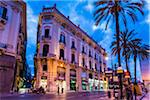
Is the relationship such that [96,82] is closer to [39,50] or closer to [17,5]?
[39,50]

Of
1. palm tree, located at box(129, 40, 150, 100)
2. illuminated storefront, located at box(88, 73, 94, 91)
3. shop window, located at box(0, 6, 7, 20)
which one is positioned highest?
shop window, located at box(0, 6, 7, 20)

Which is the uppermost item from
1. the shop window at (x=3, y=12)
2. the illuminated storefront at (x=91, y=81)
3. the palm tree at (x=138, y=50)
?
the shop window at (x=3, y=12)

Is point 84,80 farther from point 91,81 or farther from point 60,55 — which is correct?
point 60,55

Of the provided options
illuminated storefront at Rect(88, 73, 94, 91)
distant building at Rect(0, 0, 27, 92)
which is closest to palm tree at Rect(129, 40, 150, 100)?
distant building at Rect(0, 0, 27, 92)

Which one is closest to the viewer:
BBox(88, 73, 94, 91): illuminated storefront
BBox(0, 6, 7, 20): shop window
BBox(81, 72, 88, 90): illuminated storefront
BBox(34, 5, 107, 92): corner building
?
BBox(0, 6, 7, 20): shop window

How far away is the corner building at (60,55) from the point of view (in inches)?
1436

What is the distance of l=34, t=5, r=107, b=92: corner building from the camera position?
120 feet

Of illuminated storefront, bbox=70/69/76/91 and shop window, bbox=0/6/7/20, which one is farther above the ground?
shop window, bbox=0/6/7/20

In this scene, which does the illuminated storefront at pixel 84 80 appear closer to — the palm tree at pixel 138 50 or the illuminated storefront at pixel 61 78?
the illuminated storefront at pixel 61 78

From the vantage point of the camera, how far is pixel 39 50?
37.9 m

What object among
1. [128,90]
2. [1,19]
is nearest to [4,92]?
[1,19]

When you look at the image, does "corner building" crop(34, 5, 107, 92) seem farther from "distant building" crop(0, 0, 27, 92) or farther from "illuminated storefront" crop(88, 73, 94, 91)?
"distant building" crop(0, 0, 27, 92)

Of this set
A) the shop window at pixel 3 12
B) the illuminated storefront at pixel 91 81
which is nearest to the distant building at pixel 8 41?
the shop window at pixel 3 12

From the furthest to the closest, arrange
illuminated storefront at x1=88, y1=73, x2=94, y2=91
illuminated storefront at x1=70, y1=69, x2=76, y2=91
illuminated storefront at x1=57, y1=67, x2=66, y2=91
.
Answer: illuminated storefront at x1=88, y1=73, x2=94, y2=91 < illuminated storefront at x1=70, y1=69, x2=76, y2=91 < illuminated storefront at x1=57, y1=67, x2=66, y2=91
